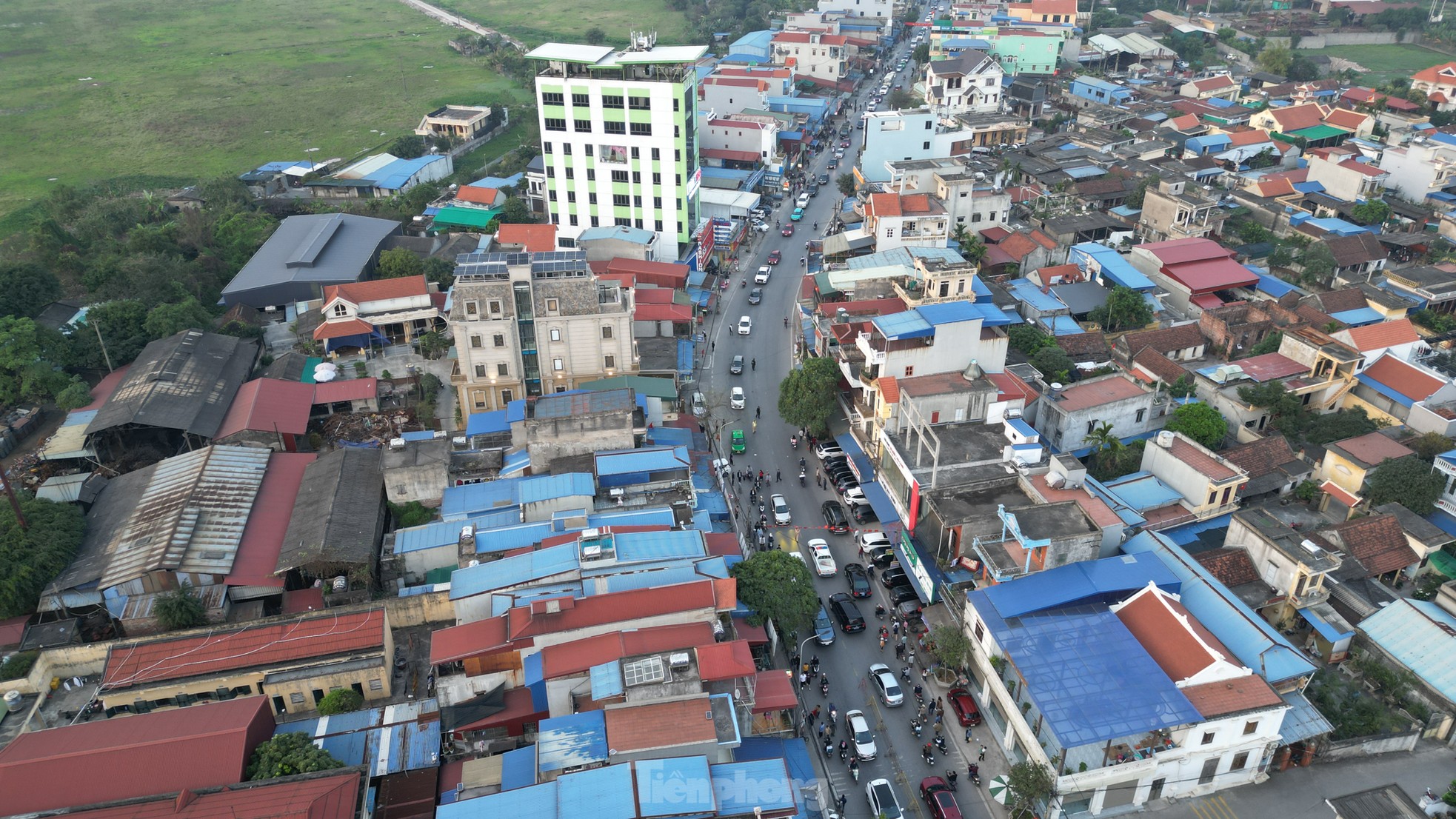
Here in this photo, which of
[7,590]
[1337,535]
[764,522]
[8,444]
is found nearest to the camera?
[7,590]

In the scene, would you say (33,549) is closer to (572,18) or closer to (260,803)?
(260,803)

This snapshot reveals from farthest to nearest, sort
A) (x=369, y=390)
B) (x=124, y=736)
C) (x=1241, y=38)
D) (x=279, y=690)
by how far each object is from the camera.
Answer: (x=1241, y=38), (x=369, y=390), (x=279, y=690), (x=124, y=736)

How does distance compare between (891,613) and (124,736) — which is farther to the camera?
(891,613)

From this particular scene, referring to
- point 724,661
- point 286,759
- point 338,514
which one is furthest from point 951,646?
point 338,514

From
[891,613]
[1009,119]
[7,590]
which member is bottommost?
[891,613]

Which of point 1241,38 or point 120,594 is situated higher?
point 1241,38

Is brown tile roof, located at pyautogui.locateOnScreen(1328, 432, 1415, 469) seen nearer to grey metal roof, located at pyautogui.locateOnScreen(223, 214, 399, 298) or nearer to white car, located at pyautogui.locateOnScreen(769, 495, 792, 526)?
white car, located at pyautogui.locateOnScreen(769, 495, 792, 526)

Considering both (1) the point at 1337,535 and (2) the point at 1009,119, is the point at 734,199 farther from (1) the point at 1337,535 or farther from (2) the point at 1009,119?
(1) the point at 1337,535

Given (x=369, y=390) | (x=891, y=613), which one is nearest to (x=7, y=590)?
(x=369, y=390)
